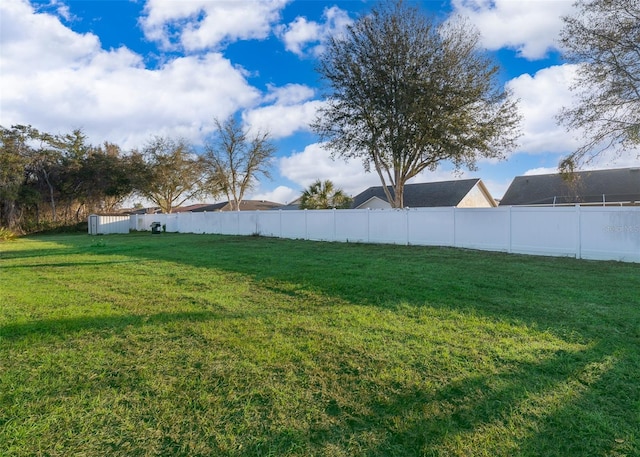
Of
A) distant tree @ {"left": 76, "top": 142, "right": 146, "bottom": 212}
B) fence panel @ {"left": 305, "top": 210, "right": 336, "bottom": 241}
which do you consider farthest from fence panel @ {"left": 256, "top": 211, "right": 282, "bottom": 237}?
distant tree @ {"left": 76, "top": 142, "right": 146, "bottom": 212}

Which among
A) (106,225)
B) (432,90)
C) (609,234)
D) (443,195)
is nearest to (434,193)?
(443,195)

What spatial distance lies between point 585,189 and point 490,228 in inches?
720

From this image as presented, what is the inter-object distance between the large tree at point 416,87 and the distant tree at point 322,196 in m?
8.12

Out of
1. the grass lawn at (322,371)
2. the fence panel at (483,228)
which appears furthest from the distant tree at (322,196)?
the grass lawn at (322,371)

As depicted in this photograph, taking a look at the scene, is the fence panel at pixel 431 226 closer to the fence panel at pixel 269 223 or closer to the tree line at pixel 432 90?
Result: the tree line at pixel 432 90

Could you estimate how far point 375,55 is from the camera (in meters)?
13.1

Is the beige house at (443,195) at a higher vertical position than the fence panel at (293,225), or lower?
higher

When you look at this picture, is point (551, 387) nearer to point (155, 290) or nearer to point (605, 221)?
point (155, 290)

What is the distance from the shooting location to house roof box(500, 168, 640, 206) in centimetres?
2172

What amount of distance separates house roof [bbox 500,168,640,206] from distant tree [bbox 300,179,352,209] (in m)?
13.5

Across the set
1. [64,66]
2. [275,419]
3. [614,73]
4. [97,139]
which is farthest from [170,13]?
[97,139]

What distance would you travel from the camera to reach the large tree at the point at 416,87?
41.9ft

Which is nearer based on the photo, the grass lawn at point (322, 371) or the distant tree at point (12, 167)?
the grass lawn at point (322, 371)

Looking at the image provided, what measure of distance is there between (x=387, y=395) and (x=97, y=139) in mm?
31633
